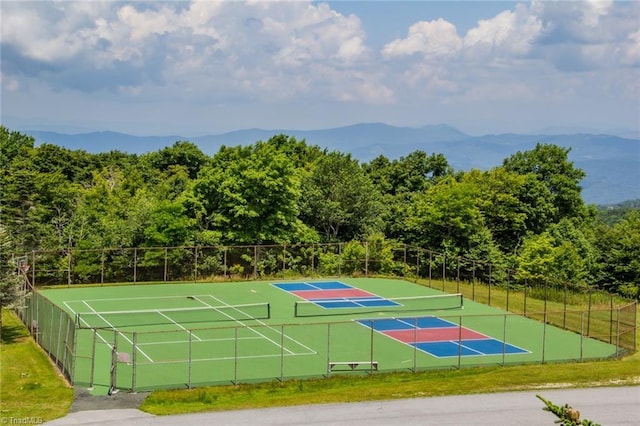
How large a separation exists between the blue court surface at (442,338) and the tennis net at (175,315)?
19.5ft

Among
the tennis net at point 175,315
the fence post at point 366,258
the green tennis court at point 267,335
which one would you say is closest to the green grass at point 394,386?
the green tennis court at point 267,335

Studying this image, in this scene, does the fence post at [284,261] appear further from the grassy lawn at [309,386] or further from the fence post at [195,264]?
the grassy lawn at [309,386]

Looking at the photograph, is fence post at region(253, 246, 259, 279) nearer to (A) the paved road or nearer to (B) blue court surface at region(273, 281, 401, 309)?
(B) blue court surface at region(273, 281, 401, 309)

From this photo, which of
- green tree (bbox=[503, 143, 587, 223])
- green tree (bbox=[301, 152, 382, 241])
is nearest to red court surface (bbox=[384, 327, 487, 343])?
green tree (bbox=[301, 152, 382, 241])

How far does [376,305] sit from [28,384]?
21072 millimetres

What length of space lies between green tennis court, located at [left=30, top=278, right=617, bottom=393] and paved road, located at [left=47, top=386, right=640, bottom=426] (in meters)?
3.16

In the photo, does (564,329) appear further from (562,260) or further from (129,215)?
(129,215)

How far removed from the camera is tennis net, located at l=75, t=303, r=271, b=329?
3469cm

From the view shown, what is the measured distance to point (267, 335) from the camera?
3297 cm

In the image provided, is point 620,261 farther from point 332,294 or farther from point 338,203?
point 332,294

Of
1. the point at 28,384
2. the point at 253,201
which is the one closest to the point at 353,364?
the point at 28,384

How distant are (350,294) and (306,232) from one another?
38.7 ft

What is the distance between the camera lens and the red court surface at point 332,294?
142 feet

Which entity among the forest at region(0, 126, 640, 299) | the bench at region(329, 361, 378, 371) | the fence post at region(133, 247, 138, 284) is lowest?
the bench at region(329, 361, 378, 371)
